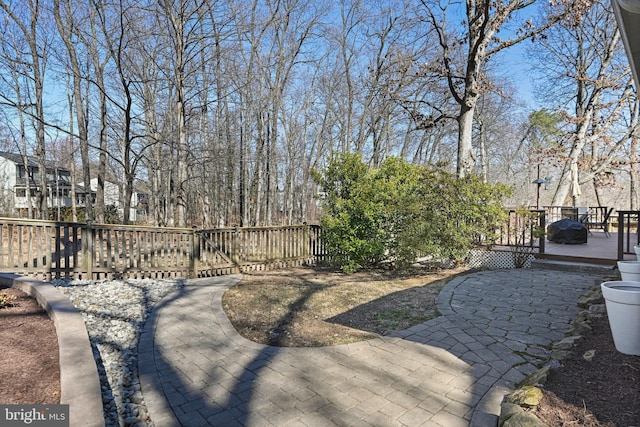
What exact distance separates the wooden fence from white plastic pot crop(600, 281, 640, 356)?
6.01 meters

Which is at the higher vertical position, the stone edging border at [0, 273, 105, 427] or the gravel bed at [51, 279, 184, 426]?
the stone edging border at [0, 273, 105, 427]

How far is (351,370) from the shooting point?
287 centimetres

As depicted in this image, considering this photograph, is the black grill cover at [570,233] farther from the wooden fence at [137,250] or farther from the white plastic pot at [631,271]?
the wooden fence at [137,250]

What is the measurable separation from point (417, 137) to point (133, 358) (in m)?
23.5

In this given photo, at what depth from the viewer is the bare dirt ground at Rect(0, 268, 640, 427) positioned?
6.84 feet

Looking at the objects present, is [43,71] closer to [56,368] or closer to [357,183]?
[357,183]

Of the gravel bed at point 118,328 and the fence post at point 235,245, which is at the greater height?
the fence post at point 235,245

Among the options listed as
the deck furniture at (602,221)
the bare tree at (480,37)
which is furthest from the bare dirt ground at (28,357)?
the deck furniture at (602,221)

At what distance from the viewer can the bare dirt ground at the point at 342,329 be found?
208 centimetres

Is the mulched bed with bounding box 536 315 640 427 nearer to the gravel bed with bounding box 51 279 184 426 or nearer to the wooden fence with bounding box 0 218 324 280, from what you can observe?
the gravel bed with bounding box 51 279 184 426

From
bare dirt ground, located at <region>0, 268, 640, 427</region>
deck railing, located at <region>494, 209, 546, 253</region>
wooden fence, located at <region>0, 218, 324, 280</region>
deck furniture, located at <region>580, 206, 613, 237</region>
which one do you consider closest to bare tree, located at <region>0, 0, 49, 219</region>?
wooden fence, located at <region>0, 218, 324, 280</region>

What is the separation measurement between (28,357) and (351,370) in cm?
256

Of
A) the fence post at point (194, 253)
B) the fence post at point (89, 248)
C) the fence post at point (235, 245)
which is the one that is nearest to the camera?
the fence post at point (89, 248)

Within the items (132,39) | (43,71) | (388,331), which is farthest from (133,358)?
(43,71)
